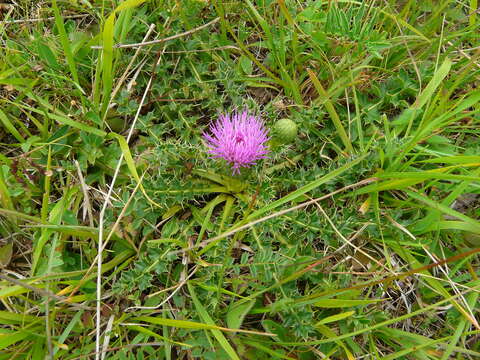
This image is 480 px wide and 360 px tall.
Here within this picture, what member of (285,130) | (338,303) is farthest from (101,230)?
(338,303)

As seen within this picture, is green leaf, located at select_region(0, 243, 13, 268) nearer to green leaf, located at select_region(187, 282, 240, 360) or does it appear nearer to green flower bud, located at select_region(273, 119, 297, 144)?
green leaf, located at select_region(187, 282, 240, 360)

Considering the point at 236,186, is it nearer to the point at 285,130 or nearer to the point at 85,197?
the point at 285,130

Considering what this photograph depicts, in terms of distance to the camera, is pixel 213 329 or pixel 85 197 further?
pixel 85 197

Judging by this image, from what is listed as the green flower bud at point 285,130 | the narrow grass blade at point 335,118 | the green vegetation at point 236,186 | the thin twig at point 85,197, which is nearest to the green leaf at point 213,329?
the green vegetation at point 236,186

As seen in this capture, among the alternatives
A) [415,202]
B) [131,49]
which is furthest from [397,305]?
[131,49]

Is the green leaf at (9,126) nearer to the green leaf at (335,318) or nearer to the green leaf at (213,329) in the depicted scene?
the green leaf at (213,329)

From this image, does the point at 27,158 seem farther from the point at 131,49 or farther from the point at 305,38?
the point at 305,38
